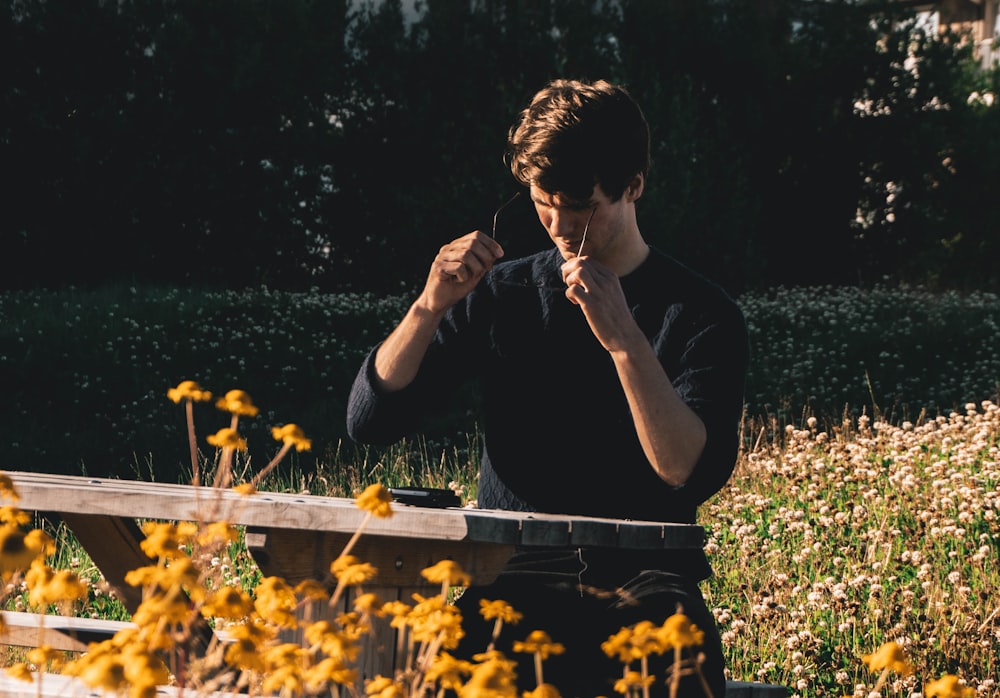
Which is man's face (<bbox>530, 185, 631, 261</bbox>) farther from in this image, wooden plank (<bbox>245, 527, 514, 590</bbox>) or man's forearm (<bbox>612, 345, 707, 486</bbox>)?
wooden plank (<bbox>245, 527, 514, 590</bbox>)

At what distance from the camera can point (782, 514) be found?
17.0 feet

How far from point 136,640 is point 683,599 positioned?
1.25 meters

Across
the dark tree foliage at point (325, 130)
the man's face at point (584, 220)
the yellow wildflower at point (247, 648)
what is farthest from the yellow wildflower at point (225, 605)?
the dark tree foliage at point (325, 130)

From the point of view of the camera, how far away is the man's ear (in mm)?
2596

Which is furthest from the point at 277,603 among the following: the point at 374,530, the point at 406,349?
the point at 406,349

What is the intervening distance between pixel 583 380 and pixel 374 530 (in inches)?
28.6

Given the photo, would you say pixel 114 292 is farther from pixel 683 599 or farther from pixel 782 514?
pixel 683 599

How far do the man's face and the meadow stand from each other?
1729 mm

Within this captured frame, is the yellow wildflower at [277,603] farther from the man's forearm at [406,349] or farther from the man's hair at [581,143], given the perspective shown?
the man's hair at [581,143]

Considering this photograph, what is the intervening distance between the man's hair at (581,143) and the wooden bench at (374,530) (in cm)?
68

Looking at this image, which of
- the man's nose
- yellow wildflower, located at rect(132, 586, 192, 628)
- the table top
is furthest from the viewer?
the man's nose

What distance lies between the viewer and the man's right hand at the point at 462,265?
2.42 meters

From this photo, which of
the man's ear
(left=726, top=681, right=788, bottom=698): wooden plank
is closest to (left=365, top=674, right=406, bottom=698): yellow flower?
the man's ear

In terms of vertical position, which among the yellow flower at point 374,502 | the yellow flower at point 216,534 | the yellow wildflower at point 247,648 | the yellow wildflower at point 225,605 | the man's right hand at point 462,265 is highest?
the man's right hand at point 462,265
